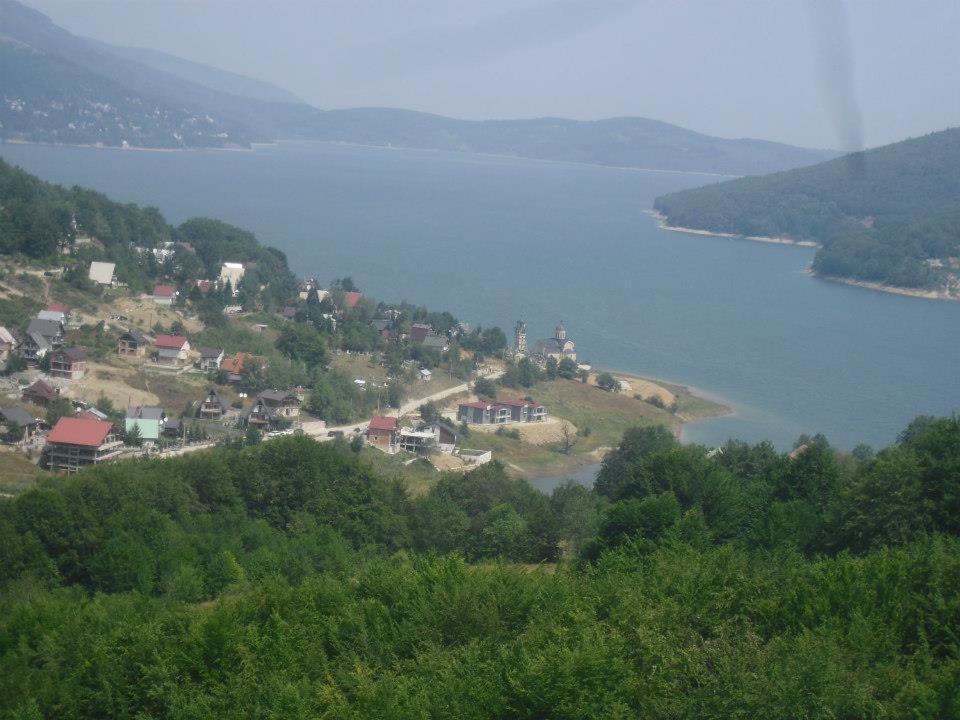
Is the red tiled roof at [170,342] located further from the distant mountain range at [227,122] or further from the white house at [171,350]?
the distant mountain range at [227,122]

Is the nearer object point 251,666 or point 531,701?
point 531,701

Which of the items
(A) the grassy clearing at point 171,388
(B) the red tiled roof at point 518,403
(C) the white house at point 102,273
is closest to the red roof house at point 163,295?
(C) the white house at point 102,273

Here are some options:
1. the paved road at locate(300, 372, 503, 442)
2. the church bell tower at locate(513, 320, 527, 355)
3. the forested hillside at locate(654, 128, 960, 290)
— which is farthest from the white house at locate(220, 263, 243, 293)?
the forested hillside at locate(654, 128, 960, 290)

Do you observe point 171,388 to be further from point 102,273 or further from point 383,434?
point 102,273

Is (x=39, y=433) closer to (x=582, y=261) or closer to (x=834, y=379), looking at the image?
(x=834, y=379)

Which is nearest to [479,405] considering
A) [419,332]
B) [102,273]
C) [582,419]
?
[582,419]

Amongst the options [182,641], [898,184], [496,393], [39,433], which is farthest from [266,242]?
[182,641]
